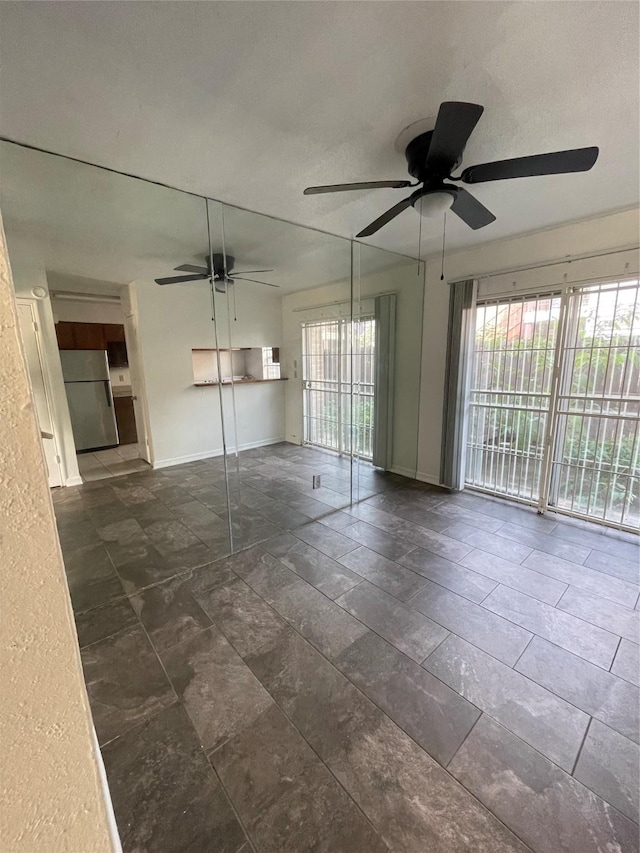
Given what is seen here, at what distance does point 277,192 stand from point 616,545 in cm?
371

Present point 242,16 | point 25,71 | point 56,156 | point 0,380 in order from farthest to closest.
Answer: point 56,156 → point 25,71 → point 242,16 → point 0,380

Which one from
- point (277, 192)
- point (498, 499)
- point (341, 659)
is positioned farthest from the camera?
point (498, 499)

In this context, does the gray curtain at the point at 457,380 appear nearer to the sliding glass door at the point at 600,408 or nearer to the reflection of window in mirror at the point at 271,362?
the sliding glass door at the point at 600,408

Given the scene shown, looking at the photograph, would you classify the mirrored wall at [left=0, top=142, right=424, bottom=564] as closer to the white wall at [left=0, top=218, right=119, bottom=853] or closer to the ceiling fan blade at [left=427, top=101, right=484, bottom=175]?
the ceiling fan blade at [left=427, top=101, right=484, bottom=175]

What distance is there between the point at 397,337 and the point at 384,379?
1.74 ft

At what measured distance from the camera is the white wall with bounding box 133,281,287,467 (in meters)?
3.49

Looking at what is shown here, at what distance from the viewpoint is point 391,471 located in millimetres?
4535

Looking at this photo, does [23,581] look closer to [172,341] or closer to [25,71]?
[25,71]

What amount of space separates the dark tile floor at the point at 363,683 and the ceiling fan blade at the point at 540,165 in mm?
2332

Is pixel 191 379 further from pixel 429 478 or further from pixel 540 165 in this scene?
pixel 540 165

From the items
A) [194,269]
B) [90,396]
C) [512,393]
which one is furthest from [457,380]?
[90,396]

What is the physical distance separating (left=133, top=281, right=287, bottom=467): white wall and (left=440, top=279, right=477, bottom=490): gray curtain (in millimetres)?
1866

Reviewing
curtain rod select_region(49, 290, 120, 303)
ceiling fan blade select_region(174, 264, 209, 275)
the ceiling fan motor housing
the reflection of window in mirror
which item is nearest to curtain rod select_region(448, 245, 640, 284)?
the ceiling fan motor housing

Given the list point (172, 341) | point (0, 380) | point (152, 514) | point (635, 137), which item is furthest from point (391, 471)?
point (0, 380)
